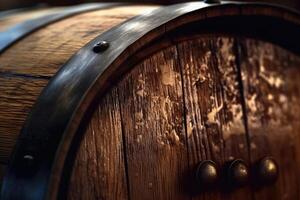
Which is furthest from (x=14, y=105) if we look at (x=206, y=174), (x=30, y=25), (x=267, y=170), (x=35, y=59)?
(x=267, y=170)

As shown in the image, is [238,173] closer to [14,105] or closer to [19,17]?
[14,105]

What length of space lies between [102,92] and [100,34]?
21 centimetres

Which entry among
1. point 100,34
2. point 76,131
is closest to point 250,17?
point 100,34

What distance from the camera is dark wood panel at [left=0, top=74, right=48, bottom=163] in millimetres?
1482

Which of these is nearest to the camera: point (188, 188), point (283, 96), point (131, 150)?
point (131, 150)

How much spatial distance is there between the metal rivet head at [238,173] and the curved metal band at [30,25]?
744mm

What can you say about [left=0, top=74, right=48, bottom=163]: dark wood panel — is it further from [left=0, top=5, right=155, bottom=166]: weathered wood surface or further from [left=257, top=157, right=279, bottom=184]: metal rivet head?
[left=257, top=157, right=279, bottom=184]: metal rivet head

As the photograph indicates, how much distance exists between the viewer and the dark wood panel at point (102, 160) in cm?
142

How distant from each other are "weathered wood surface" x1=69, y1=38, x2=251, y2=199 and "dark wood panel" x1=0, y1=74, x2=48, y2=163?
19 cm

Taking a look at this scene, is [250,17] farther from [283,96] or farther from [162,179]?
[162,179]

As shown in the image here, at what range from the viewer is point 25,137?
1.39m

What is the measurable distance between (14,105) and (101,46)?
30cm

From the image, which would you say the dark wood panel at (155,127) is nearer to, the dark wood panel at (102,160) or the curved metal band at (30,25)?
the dark wood panel at (102,160)

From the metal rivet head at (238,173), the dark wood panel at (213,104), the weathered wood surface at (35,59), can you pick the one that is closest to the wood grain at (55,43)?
the weathered wood surface at (35,59)
